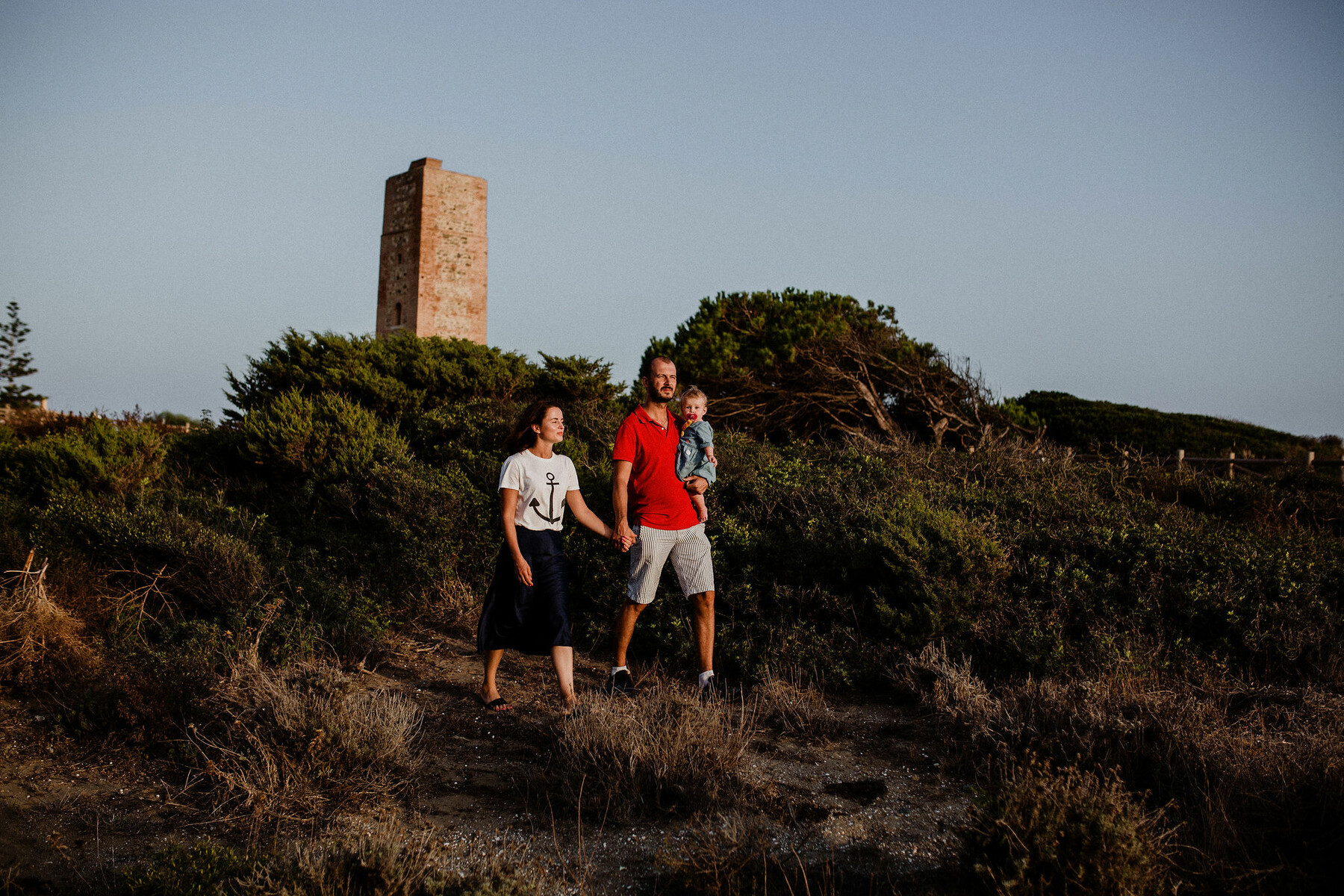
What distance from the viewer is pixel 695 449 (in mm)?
4945

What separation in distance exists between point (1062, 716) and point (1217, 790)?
907 mm

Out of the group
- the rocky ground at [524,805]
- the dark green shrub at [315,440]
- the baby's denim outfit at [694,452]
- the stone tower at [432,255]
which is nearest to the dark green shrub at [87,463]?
the dark green shrub at [315,440]

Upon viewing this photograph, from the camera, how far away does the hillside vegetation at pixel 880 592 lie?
3369 millimetres

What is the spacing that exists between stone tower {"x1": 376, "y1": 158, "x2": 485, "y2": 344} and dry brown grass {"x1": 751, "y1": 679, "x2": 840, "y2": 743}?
51.9 ft

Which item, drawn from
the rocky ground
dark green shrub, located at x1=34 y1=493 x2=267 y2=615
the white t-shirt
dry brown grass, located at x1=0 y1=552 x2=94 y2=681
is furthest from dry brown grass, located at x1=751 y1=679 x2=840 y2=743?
dry brown grass, located at x1=0 y1=552 x2=94 y2=681

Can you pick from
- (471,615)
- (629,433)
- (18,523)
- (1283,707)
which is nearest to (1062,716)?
(1283,707)

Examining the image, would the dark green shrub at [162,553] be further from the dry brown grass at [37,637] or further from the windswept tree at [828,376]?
the windswept tree at [828,376]

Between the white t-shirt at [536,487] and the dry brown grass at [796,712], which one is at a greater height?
the white t-shirt at [536,487]

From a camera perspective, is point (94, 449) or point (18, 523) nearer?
point (18, 523)

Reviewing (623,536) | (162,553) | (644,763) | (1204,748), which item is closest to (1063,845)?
(1204,748)

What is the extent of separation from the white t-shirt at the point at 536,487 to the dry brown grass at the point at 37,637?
331 cm

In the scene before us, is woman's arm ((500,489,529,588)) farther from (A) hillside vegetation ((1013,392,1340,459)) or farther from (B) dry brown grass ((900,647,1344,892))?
(A) hillside vegetation ((1013,392,1340,459))

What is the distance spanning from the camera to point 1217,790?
3227mm

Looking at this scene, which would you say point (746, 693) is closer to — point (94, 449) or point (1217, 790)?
point (1217, 790)
